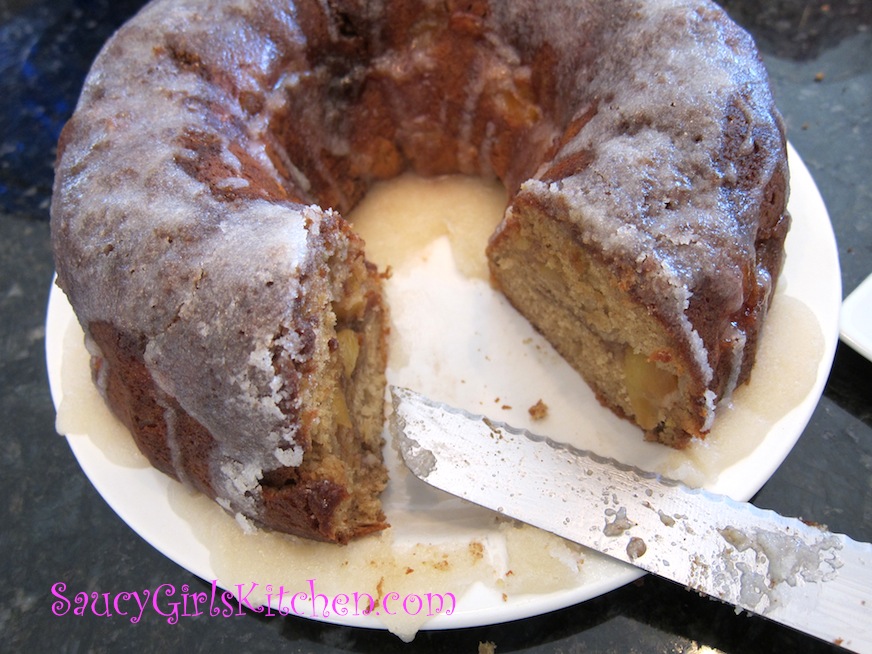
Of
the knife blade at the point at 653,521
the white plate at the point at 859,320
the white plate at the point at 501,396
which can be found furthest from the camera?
the white plate at the point at 859,320

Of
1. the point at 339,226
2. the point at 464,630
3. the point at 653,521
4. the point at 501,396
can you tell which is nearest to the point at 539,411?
the point at 501,396

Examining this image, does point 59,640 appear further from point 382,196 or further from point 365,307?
point 382,196

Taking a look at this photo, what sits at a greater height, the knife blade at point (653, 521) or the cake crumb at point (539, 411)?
the knife blade at point (653, 521)

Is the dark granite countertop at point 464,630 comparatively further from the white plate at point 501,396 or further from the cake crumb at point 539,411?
the cake crumb at point 539,411

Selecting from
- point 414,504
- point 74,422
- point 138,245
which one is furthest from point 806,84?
point 74,422

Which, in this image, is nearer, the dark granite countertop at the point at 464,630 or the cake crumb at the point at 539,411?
the dark granite countertop at the point at 464,630

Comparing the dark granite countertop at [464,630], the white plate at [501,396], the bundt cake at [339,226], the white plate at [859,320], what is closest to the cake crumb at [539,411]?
the white plate at [501,396]

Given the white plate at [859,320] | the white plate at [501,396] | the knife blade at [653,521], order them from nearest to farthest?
the knife blade at [653,521] < the white plate at [501,396] < the white plate at [859,320]
